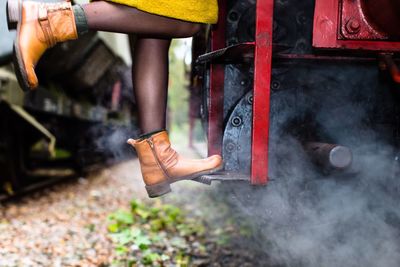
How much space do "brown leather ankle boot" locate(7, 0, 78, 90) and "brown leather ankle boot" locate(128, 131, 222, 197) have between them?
1.71 ft

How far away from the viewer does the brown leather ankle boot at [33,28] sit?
1770mm

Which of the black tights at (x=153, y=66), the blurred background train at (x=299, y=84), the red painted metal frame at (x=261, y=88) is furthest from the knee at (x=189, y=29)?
the red painted metal frame at (x=261, y=88)

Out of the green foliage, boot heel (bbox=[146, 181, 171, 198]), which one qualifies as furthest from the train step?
the green foliage

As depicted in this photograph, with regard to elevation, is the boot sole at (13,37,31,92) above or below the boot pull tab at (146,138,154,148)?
above

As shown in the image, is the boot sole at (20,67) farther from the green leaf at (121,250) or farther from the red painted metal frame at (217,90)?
the green leaf at (121,250)

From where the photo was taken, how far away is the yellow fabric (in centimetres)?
182

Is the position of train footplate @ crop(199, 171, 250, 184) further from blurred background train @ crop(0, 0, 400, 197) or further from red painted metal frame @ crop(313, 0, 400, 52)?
red painted metal frame @ crop(313, 0, 400, 52)

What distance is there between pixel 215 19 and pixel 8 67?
Result: 3993 millimetres

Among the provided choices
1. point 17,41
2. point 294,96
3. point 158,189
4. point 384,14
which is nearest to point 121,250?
point 158,189

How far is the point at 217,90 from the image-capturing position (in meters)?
2.15

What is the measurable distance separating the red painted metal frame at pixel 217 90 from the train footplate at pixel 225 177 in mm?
239

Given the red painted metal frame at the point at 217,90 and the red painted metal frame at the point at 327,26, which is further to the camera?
the red painted metal frame at the point at 217,90

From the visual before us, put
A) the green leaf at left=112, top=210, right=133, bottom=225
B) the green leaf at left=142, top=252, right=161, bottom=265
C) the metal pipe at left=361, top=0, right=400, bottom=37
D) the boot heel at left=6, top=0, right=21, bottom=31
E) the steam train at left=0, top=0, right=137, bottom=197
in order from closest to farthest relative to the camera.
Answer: the metal pipe at left=361, top=0, right=400, bottom=37 < the boot heel at left=6, top=0, right=21, bottom=31 < the green leaf at left=142, top=252, right=161, bottom=265 < the green leaf at left=112, top=210, right=133, bottom=225 < the steam train at left=0, top=0, right=137, bottom=197

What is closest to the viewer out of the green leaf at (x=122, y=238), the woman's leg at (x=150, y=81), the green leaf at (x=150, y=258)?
the woman's leg at (x=150, y=81)
